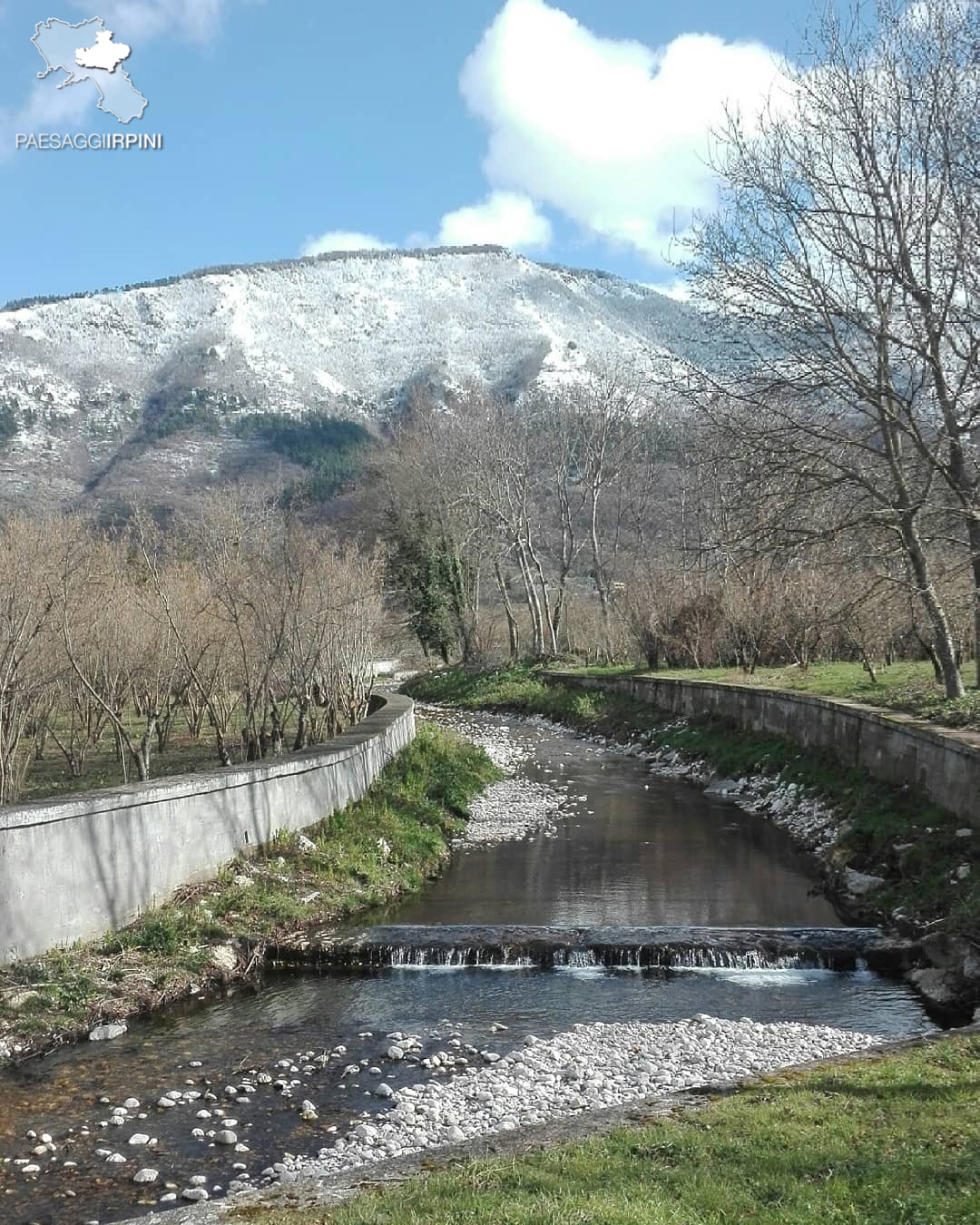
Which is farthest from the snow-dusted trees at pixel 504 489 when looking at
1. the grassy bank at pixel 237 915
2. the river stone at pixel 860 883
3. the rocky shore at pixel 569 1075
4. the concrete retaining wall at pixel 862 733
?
the rocky shore at pixel 569 1075

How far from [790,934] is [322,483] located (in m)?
81.0

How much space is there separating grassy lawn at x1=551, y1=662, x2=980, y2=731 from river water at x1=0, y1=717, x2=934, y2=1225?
301 centimetres

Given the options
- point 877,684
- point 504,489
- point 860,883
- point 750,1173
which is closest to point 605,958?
point 860,883

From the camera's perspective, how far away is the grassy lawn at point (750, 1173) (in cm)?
452

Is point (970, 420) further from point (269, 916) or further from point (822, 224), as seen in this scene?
point (269, 916)

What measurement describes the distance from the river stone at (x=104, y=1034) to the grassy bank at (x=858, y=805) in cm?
756

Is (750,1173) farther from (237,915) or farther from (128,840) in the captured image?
(237,915)

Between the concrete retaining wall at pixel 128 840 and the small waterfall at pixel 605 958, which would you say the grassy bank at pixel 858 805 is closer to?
the small waterfall at pixel 605 958

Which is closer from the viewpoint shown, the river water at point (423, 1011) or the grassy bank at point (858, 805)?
the river water at point (423, 1011)

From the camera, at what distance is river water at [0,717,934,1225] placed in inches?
265

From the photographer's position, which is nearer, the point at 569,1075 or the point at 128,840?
the point at 569,1075

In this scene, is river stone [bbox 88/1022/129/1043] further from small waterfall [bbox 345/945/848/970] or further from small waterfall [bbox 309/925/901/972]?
small waterfall [bbox 345/945/848/970]

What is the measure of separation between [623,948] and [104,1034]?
16.2 feet

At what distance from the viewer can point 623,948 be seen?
10.8 metres
